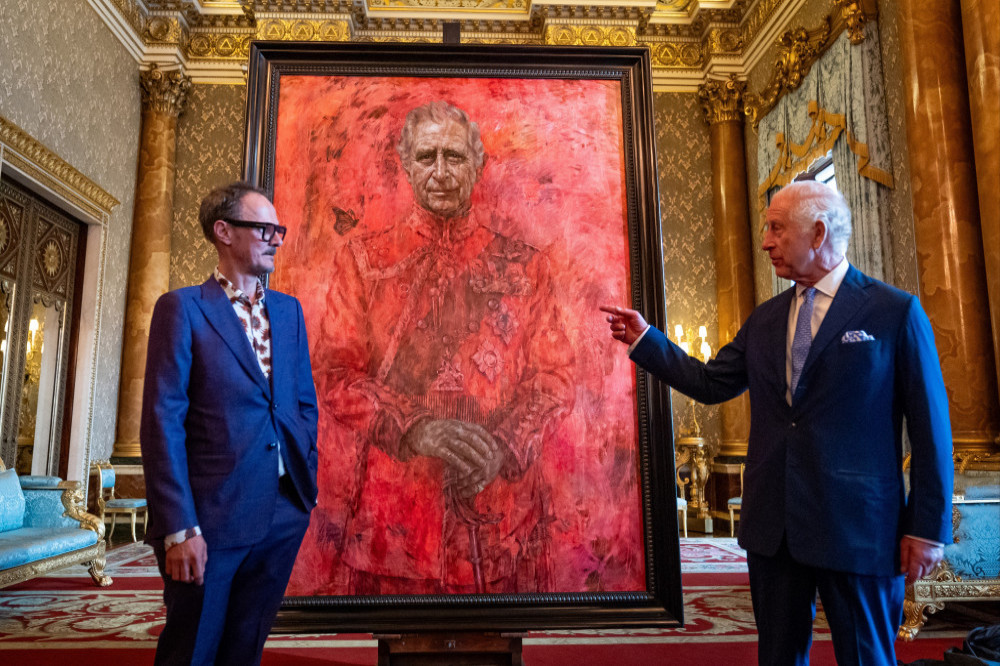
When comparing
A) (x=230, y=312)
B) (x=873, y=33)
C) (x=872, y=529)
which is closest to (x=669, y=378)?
(x=872, y=529)

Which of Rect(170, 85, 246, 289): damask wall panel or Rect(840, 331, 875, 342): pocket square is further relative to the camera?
Rect(170, 85, 246, 289): damask wall panel

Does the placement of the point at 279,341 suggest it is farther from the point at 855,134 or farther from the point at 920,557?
the point at 855,134

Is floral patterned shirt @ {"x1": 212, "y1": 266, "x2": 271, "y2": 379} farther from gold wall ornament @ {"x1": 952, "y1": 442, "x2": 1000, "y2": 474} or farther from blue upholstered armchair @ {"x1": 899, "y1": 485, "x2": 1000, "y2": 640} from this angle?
gold wall ornament @ {"x1": 952, "y1": 442, "x2": 1000, "y2": 474}

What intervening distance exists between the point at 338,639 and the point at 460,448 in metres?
1.62

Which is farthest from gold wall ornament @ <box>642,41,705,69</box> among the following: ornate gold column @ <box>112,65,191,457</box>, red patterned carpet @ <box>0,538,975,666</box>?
red patterned carpet @ <box>0,538,975,666</box>

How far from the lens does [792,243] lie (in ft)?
6.32

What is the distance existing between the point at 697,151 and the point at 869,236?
3662 mm

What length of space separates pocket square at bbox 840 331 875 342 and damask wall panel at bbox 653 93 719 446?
6906mm

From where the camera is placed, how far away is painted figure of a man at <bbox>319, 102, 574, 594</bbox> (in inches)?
98.0

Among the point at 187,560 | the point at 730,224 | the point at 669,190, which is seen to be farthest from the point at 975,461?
the point at 669,190

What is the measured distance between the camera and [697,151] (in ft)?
29.5

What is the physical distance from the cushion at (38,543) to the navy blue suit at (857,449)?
14.1ft

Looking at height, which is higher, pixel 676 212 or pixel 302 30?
pixel 302 30

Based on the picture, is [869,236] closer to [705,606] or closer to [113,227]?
[705,606]
